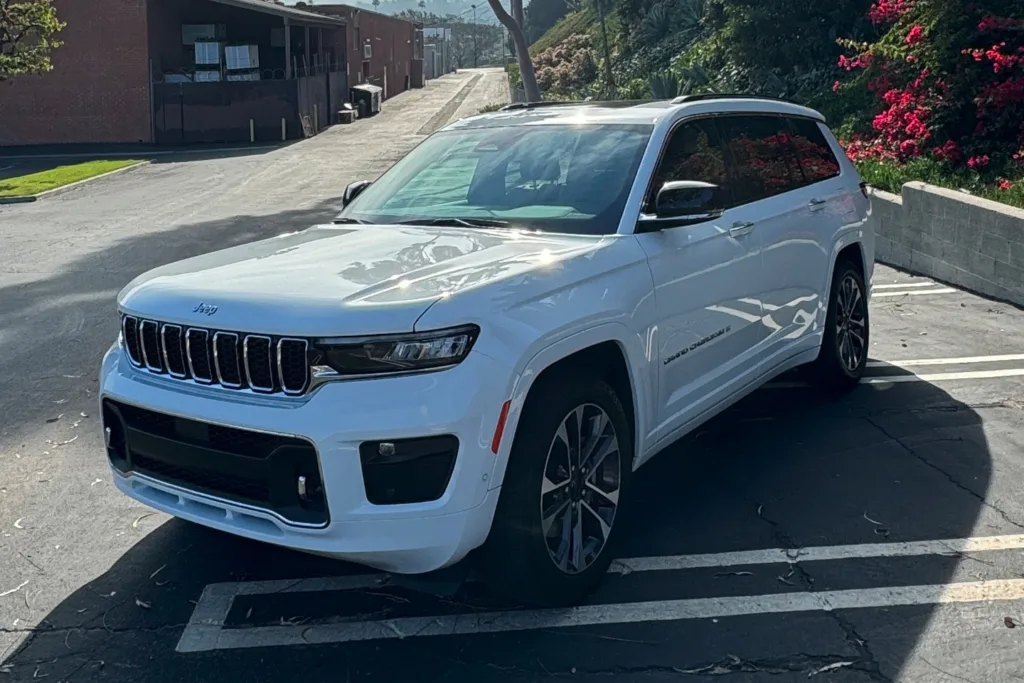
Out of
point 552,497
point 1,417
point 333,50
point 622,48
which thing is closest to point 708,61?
point 622,48

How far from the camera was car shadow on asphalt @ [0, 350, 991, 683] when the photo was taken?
375 cm

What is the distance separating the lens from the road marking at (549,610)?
398 cm

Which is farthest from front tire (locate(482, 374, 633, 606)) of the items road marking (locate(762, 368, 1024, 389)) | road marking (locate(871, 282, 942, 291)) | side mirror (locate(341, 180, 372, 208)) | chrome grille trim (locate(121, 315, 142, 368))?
road marking (locate(871, 282, 942, 291))

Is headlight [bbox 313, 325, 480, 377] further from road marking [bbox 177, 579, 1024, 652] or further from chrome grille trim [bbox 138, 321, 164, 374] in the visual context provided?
road marking [bbox 177, 579, 1024, 652]

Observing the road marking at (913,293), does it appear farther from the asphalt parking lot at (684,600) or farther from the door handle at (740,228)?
the door handle at (740,228)

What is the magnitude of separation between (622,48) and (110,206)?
69.6 ft

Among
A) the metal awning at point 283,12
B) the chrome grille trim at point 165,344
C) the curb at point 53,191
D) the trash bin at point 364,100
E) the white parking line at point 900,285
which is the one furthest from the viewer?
the trash bin at point 364,100

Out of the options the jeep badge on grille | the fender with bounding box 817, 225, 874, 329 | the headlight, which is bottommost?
the fender with bounding box 817, 225, 874, 329

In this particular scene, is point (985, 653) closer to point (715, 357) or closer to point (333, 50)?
point (715, 357)

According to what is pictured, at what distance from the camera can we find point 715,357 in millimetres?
5105

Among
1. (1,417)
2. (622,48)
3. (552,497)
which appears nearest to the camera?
(552,497)

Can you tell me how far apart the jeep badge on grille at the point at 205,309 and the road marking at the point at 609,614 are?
1.18 m

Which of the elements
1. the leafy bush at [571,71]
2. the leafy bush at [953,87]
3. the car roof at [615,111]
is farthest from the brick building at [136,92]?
the car roof at [615,111]

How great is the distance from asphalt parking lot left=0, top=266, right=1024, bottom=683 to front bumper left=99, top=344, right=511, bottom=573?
0.47 m
